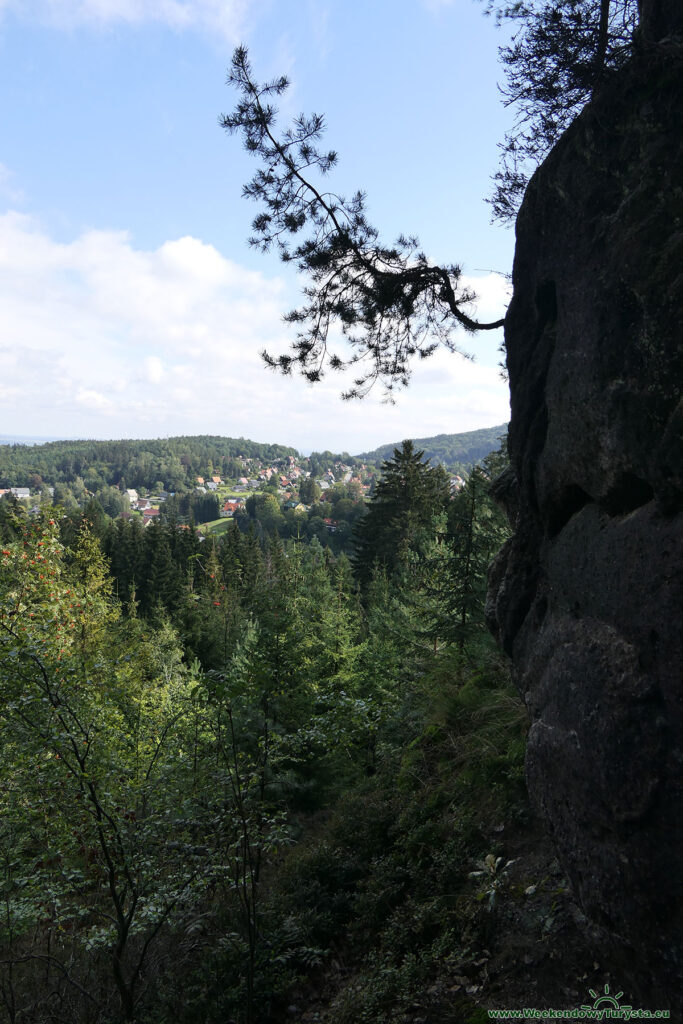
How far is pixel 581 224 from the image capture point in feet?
13.0

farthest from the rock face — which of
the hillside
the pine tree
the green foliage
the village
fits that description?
the hillside

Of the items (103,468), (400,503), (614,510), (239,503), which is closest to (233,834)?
(614,510)

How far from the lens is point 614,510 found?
3.64 m

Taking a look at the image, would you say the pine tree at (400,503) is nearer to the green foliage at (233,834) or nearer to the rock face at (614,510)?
the green foliage at (233,834)

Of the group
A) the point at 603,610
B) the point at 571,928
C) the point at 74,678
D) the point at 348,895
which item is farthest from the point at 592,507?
the point at 74,678

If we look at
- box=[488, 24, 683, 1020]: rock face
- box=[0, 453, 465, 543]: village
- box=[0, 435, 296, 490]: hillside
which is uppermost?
box=[0, 435, 296, 490]: hillside

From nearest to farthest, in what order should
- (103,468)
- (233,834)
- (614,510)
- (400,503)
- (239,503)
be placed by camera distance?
(614,510)
(233,834)
(400,503)
(239,503)
(103,468)

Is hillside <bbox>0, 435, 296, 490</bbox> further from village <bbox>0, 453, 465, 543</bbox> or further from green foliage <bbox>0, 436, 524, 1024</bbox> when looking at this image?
green foliage <bbox>0, 436, 524, 1024</bbox>

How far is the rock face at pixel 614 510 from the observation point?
9.69 ft

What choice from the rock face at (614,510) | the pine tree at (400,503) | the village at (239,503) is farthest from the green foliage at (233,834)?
the village at (239,503)

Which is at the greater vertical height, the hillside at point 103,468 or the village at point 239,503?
the hillside at point 103,468

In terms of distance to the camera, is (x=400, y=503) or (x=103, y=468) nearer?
(x=400, y=503)

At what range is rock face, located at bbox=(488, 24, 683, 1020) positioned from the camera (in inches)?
116

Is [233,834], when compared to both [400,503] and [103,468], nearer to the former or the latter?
[400,503]
